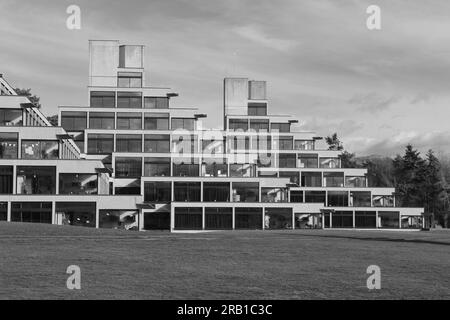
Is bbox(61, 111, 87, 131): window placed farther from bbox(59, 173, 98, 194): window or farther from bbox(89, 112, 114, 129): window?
bbox(59, 173, 98, 194): window

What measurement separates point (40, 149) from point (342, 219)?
4630cm

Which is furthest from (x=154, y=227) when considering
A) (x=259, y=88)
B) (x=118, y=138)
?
(x=259, y=88)

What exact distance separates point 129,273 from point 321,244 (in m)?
15.7

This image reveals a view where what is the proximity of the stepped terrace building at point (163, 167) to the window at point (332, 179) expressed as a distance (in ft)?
0.55

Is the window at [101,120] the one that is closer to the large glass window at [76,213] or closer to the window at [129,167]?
the window at [129,167]

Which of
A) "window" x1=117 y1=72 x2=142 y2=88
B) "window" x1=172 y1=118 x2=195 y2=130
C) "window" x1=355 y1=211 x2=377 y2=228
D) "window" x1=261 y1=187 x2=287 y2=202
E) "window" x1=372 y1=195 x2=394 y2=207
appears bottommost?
"window" x1=355 y1=211 x2=377 y2=228

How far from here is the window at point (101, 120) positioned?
4043 inches

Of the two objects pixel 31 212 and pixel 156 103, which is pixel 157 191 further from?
pixel 31 212

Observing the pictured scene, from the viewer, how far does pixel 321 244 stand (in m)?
34.9

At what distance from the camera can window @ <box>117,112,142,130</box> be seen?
103 metres

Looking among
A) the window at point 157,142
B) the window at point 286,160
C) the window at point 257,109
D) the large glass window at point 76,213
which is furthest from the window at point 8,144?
the window at point 257,109

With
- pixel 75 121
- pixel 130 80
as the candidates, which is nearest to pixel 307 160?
pixel 130 80

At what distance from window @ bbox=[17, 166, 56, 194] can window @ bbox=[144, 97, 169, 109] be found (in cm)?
3311

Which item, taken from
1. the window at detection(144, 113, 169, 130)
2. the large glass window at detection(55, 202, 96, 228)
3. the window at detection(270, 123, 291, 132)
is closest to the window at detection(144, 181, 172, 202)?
the window at detection(144, 113, 169, 130)
